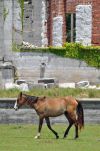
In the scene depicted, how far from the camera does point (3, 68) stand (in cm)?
3997

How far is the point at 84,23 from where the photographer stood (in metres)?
42.9

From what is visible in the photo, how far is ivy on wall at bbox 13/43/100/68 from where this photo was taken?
131ft

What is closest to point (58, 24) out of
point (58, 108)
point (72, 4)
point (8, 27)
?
point (72, 4)

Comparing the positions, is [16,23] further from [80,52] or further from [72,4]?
[80,52]

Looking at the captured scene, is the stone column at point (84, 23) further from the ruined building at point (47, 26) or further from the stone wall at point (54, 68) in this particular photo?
the stone wall at point (54, 68)

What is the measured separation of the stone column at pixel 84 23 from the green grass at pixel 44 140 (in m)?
18.0

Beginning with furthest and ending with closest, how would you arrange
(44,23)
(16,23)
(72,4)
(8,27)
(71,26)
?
1. (44,23)
2. (71,26)
3. (72,4)
4. (16,23)
5. (8,27)

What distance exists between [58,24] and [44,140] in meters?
25.8

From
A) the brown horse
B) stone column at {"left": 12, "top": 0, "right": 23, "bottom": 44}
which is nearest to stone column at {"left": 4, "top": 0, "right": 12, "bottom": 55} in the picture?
stone column at {"left": 12, "top": 0, "right": 23, "bottom": 44}

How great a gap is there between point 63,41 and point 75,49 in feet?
15.9

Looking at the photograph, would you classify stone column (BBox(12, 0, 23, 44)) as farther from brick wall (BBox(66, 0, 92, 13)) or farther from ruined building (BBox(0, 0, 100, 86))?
brick wall (BBox(66, 0, 92, 13))

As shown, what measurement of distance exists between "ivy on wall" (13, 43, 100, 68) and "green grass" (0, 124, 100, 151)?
15078mm

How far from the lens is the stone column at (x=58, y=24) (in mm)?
45375

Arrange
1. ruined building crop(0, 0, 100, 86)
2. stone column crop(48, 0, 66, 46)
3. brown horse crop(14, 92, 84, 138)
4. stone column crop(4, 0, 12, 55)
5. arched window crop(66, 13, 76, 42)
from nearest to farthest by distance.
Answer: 1. brown horse crop(14, 92, 84, 138)
2. ruined building crop(0, 0, 100, 86)
3. stone column crop(4, 0, 12, 55)
4. arched window crop(66, 13, 76, 42)
5. stone column crop(48, 0, 66, 46)
